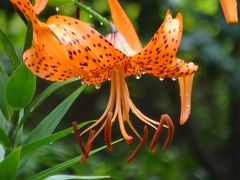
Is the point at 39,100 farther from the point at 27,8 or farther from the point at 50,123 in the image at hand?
the point at 27,8

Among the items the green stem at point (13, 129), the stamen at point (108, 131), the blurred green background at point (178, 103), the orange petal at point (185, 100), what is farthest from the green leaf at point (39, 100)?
the blurred green background at point (178, 103)

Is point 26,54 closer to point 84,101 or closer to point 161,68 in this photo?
point 161,68

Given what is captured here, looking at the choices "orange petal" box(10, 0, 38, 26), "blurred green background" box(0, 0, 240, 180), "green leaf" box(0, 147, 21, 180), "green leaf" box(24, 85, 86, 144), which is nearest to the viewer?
"orange petal" box(10, 0, 38, 26)

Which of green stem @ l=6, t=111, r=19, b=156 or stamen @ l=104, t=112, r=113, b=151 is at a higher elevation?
stamen @ l=104, t=112, r=113, b=151

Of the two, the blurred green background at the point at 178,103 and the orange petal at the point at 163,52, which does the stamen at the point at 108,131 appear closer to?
the orange petal at the point at 163,52

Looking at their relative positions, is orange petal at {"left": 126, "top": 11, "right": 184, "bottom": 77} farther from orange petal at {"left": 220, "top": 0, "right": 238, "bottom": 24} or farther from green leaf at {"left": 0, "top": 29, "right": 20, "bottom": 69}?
green leaf at {"left": 0, "top": 29, "right": 20, "bottom": 69}

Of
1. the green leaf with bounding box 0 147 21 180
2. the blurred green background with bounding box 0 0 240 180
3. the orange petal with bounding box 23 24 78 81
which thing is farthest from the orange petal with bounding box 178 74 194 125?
the blurred green background with bounding box 0 0 240 180

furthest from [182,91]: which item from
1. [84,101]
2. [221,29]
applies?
[84,101]

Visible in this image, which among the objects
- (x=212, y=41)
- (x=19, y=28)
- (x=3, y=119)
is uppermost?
(x=3, y=119)
